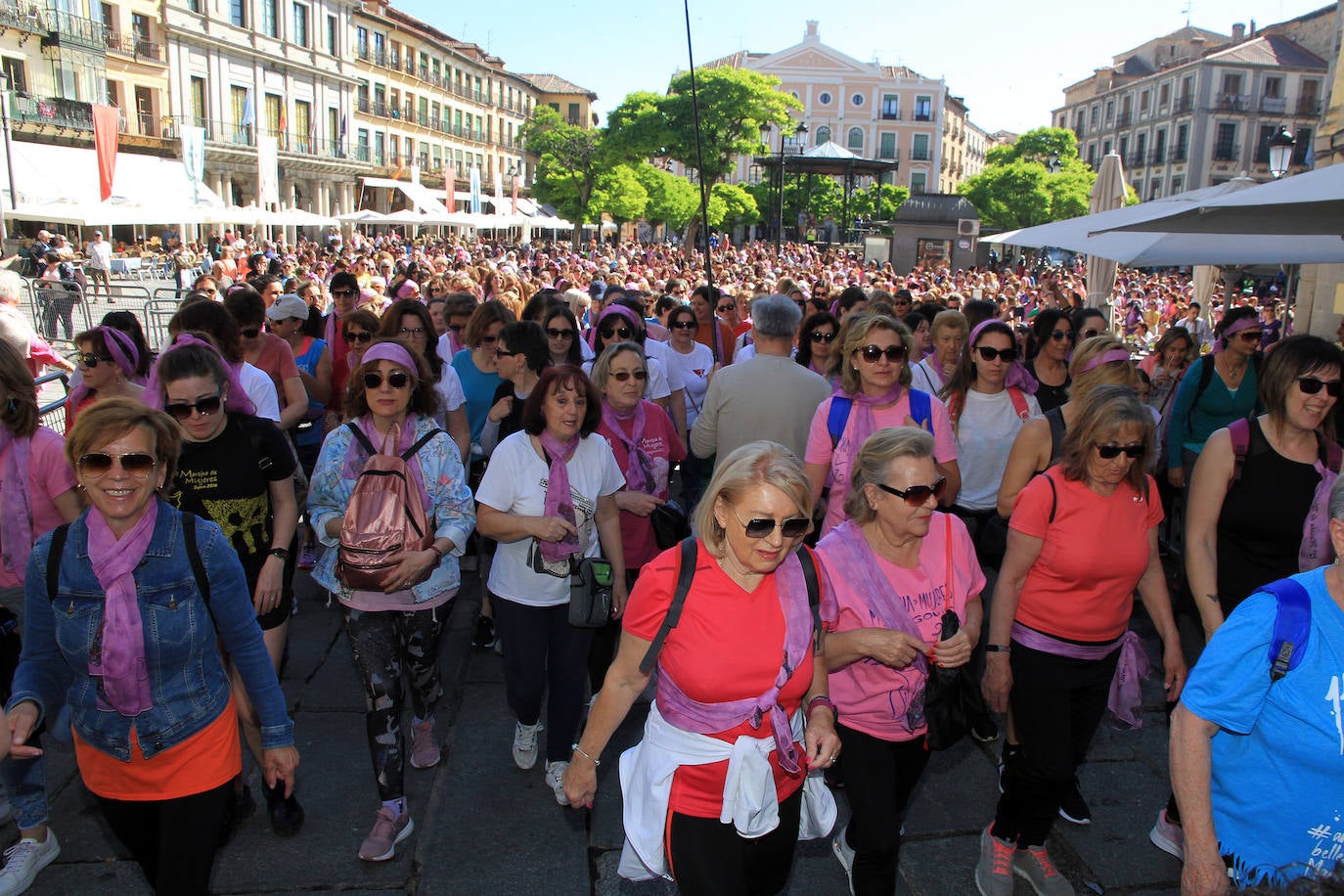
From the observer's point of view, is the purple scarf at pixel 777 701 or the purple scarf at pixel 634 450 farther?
the purple scarf at pixel 634 450

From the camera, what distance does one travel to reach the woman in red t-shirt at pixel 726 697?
7.41 ft

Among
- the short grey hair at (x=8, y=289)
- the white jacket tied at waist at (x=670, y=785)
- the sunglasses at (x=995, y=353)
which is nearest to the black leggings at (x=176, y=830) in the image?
the white jacket tied at waist at (x=670, y=785)

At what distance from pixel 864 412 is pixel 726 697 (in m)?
1.73

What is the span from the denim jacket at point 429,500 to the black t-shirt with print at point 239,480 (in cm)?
15

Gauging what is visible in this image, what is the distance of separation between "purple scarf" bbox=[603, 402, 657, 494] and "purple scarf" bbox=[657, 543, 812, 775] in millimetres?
1784

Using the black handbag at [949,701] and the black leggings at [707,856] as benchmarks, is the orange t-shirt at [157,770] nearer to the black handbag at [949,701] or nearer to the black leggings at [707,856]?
the black leggings at [707,856]

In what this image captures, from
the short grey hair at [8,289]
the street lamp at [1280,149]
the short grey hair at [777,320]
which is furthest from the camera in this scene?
the street lamp at [1280,149]

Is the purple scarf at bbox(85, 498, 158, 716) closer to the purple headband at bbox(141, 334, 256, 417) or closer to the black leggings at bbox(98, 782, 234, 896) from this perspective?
the black leggings at bbox(98, 782, 234, 896)

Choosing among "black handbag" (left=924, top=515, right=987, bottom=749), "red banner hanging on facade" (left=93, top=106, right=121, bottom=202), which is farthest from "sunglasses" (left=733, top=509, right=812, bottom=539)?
"red banner hanging on facade" (left=93, top=106, right=121, bottom=202)

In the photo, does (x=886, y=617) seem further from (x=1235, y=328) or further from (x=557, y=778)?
(x=1235, y=328)

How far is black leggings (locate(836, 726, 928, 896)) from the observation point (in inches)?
103

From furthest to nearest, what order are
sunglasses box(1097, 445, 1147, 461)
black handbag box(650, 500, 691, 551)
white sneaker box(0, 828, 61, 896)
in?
1. black handbag box(650, 500, 691, 551)
2. white sneaker box(0, 828, 61, 896)
3. sunglasses box(1097, 445, 1147, 461)

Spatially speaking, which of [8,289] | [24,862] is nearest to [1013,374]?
[24,862]

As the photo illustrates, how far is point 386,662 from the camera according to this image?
3.23 metres
